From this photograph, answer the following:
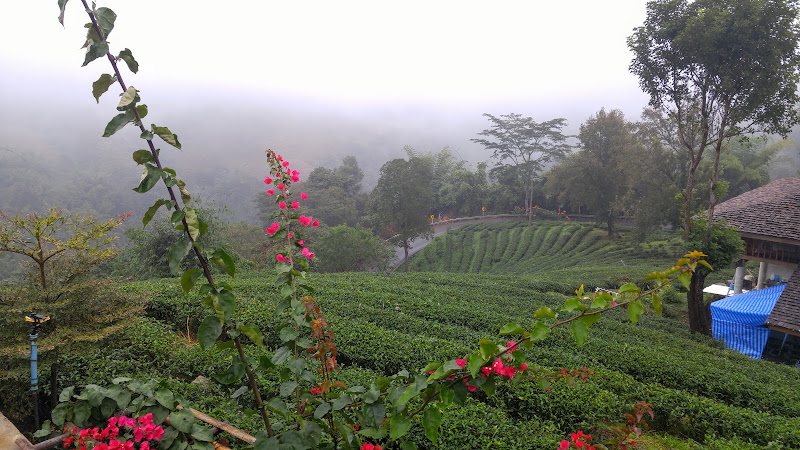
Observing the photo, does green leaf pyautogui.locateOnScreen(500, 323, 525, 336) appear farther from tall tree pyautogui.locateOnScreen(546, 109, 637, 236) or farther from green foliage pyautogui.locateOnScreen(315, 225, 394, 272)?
tall tree pyautogui.locateOnScreen(546, 109, 637, 236)

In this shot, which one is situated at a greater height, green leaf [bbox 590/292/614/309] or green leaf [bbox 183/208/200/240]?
green leaf [bbox 183/208/200/240]

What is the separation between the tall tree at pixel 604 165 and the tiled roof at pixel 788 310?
41.0 feet

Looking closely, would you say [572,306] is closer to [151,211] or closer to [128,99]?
[151,211]

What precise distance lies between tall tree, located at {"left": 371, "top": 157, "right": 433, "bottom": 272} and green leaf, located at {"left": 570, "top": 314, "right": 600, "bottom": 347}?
63.1 ft

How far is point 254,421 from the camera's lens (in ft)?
11.6

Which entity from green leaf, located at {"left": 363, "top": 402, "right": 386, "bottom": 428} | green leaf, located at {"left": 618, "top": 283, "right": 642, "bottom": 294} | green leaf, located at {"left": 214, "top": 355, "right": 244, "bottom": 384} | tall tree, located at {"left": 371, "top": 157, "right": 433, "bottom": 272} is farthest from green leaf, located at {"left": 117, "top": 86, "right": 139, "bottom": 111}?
tall tree, located at {"left": 371, "top": 157, "right": 433, "bottom": 272}

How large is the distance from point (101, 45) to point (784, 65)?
12.3 meters

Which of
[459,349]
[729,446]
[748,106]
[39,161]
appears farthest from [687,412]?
[39,161]

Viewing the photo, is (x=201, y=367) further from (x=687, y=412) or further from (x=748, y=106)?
(x=748, y=106)

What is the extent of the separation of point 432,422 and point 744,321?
12.4m

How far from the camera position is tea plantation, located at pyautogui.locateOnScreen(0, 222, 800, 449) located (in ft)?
12.8

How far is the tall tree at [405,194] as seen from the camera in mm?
20562

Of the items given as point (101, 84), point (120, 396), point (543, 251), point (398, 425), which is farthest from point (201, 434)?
point (543, 251)

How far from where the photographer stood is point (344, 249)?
1989 centimetres
